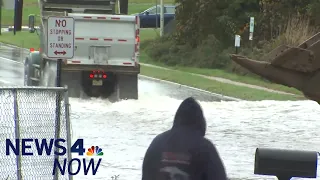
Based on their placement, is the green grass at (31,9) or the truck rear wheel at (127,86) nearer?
the truck rear wheel at (127,86)

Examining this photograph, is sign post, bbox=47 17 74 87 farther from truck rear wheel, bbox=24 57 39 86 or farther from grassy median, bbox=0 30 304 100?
grassy median, bbox=0 30 304 100

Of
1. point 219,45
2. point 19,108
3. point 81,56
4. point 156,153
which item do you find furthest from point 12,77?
point 156,153

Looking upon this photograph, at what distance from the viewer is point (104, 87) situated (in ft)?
67.8

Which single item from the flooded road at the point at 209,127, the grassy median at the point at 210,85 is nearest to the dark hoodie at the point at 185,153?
the flooded road at the point at 209,127

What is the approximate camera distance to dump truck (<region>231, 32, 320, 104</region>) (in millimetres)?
5848

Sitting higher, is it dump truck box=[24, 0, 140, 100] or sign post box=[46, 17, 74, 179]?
sign post box=[46, 17, 74, 179]

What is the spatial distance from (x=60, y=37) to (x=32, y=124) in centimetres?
261

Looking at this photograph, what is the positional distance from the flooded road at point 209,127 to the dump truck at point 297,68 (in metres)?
5.81

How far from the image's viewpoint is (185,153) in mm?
5848

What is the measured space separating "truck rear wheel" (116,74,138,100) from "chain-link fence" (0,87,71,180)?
426 inches

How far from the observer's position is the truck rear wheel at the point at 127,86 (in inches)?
802

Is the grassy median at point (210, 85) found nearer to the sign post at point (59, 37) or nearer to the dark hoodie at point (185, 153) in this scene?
the sign post at point (59, 37)

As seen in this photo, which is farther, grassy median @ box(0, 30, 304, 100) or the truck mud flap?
grassy median @ box(0, 30, 304, 100)

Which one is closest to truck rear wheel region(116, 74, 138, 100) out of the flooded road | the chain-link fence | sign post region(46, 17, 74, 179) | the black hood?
the flooded road
